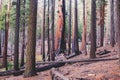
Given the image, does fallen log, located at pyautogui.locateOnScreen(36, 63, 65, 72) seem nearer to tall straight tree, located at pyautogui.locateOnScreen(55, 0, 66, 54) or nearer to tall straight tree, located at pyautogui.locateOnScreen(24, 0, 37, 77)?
tall straight tree, located at pyautogui.locateOnScreen(24, 0, 37, 77)

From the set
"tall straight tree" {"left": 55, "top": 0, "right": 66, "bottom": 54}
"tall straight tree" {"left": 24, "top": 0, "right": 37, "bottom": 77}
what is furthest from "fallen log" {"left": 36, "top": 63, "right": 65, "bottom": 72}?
"tall straight tree" {"left": 55, "top": 0, "right": 66, "bottom": 54}

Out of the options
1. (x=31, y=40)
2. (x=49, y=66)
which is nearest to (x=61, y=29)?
(x=49, y=66)

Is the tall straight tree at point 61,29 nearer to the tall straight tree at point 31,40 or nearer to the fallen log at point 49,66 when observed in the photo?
the fallen log at point 49,66

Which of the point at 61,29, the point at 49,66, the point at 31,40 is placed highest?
the point at 61,29

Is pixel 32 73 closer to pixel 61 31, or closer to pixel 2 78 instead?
pixel 2 78

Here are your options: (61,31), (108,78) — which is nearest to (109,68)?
(108,78)

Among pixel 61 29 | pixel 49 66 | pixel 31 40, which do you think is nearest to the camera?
pixel 31 40

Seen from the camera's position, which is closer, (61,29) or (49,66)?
(49,66)

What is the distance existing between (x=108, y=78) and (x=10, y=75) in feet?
26.3

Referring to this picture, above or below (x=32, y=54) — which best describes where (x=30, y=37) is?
above

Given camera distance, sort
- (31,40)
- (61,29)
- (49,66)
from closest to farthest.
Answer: (31,40) → (49,66) → (61,29)

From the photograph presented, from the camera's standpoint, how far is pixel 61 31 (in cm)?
2722

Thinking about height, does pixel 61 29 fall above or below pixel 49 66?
above

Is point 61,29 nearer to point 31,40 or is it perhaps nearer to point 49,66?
point 49,66
